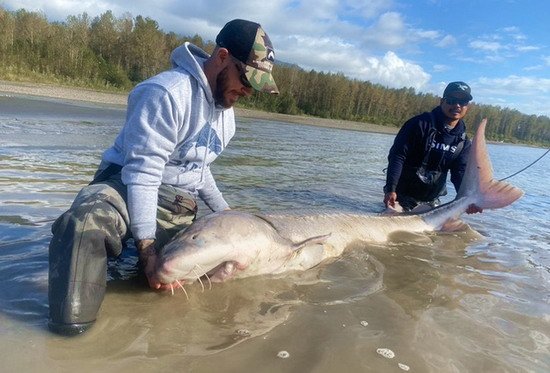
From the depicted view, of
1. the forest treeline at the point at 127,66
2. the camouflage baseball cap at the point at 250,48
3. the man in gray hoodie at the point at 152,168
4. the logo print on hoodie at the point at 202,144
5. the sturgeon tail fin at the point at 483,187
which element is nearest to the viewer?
the man in gray hoodie at the point at 152,168

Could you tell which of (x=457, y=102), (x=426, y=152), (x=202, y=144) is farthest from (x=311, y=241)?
(x=457, y=102)

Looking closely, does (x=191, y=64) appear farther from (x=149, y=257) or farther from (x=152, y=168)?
(x=149, y=257)

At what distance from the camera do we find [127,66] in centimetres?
4450

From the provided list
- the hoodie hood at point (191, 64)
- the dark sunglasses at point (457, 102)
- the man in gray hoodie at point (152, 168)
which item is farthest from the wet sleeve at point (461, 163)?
the hoodie hood at point (191, 64)

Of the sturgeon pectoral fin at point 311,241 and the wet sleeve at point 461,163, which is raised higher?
the wet sleeve at point 461,163

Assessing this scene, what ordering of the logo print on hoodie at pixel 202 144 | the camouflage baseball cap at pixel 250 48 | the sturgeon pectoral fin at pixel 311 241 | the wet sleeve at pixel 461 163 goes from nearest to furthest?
the camouflage baseball cap at pixel 250 48, the logo print on hoodie at pixel 202 144, the sturgeon pectoral fin at pixel 311 241, the wet sleeve at pixel 461 163

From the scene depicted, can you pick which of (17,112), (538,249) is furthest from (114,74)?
(538,249)

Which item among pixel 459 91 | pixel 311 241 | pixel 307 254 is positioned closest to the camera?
pixel 311 241

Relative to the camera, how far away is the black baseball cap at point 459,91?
19.5 feet

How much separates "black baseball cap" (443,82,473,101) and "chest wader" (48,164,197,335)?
4.82 m

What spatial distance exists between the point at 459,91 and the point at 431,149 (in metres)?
0.83

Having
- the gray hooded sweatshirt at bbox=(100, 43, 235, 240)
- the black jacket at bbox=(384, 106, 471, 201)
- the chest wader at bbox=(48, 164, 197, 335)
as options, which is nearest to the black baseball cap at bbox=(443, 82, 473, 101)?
the black jacket at bbox=(384, 106, 471, 201)

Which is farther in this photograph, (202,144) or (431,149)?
(431,149)

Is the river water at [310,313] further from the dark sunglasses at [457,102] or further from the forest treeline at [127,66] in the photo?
the forest treeline at [127,66]
